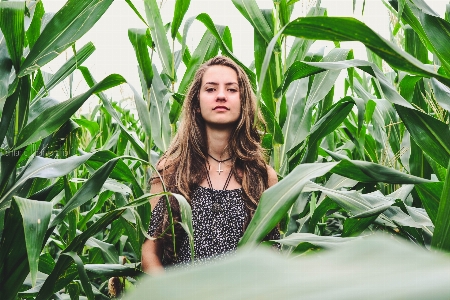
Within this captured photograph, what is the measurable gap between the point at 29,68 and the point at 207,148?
791 millimetres

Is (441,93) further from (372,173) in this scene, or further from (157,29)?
(157,29)

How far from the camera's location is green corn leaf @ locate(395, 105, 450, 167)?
84 centimetres

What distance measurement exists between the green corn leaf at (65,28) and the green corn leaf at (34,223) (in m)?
0.21

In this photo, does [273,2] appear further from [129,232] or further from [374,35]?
[374,35]

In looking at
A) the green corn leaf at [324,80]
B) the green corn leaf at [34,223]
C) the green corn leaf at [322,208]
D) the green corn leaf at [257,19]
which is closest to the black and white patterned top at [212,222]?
the green corn leaf at [322,208]

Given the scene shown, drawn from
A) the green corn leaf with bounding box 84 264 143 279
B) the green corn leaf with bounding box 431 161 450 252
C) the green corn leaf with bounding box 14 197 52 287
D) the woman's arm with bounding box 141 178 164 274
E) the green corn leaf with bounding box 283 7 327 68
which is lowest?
the woman's arm with bounding box 141 178 164 274

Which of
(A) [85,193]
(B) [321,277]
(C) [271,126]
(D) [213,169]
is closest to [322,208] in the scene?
(C) [271,126]

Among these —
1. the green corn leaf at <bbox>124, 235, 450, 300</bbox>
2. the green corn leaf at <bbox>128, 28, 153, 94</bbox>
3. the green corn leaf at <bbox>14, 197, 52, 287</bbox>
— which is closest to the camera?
the green corn leaf at <bbox>124, 235, 450, 300</bbox>

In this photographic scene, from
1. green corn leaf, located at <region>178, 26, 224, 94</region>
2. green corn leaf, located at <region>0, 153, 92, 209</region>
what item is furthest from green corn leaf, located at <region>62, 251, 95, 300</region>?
green corn leaf, located at <region>178, 26, 224, 94</region>

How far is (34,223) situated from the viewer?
2.50 feet

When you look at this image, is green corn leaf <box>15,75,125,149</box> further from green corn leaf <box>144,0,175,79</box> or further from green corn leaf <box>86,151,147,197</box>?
green corn leaf <box>144,0,175,79</box>

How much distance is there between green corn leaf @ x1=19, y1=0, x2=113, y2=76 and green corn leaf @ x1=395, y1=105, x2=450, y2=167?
0.53 metres

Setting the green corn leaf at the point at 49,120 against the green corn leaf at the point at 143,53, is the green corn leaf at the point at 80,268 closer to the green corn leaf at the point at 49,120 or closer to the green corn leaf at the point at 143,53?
the green corn leaf at the point at 49,120

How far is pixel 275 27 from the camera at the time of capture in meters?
1.38
